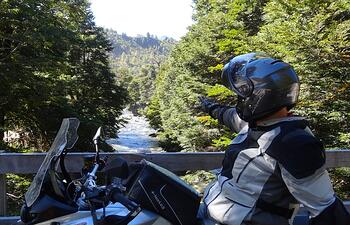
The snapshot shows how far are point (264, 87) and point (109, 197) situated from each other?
1.03m

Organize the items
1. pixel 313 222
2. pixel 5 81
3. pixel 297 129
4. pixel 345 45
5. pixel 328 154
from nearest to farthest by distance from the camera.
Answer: pixel 313 222
pixel 297 129
pixel 328 154
pixel 345 45
pixel 5 81

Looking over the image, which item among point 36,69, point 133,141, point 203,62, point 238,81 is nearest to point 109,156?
point 238,81

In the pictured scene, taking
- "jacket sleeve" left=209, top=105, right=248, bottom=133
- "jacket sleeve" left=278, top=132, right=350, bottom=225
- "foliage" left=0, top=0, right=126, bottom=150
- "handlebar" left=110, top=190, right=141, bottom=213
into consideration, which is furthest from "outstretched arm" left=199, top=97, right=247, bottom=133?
"foliage" left=0, top=0, right=126, bottom=150

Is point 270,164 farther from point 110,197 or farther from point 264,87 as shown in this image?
point 110,197

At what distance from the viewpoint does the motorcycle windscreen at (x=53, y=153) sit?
7.57 ft

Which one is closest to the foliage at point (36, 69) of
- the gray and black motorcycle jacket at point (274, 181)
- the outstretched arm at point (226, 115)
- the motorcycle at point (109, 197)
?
the outstretched arm at point (226, 115)

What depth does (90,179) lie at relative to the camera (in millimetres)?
2346

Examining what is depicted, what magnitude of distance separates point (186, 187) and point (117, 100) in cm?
2827

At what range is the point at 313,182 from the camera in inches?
80.8

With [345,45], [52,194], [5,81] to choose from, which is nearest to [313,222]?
[52,194]

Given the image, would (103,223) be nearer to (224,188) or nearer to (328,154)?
(224,188)

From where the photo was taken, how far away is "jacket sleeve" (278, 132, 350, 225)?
6.67 feet

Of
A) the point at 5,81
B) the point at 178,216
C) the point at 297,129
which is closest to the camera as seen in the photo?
the point at 297,129

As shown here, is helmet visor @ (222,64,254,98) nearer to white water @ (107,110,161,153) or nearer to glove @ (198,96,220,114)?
glove @ (198,96,220,114)
